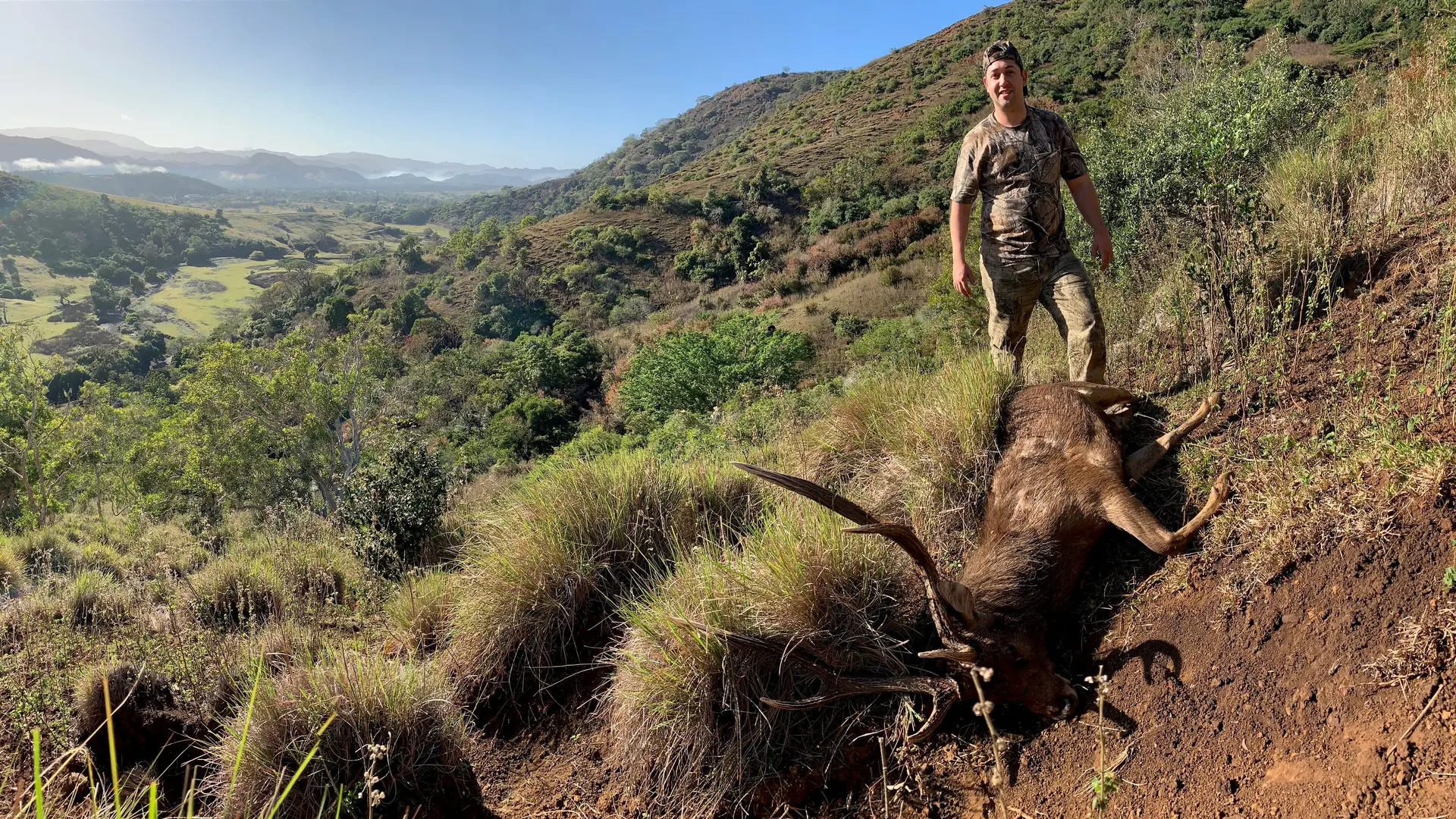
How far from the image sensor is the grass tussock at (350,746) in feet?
8.11

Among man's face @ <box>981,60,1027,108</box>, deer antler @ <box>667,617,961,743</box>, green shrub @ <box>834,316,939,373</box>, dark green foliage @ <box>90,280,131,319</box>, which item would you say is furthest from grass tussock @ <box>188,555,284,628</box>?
dark green foliage @ <box>90,280,131,319</box>

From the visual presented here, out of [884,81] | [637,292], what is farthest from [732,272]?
[884,81]

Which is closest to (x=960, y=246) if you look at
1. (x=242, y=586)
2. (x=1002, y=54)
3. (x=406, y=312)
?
(x=1002, y=54)

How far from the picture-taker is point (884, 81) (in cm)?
5988

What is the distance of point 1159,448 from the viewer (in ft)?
9.28

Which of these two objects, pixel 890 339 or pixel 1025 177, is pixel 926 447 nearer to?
pixel 1025 177

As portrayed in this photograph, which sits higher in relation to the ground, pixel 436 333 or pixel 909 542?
pixel 909 542

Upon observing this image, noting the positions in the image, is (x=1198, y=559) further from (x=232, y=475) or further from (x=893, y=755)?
(x=232, y=475)

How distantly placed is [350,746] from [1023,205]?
4195mm

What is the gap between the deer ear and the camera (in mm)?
2180

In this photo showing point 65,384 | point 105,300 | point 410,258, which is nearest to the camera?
point 65,384

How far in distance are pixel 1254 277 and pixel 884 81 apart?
65.0m

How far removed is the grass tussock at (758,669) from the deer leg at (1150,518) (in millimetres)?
810

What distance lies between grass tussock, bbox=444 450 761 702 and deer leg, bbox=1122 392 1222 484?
1.78 m
